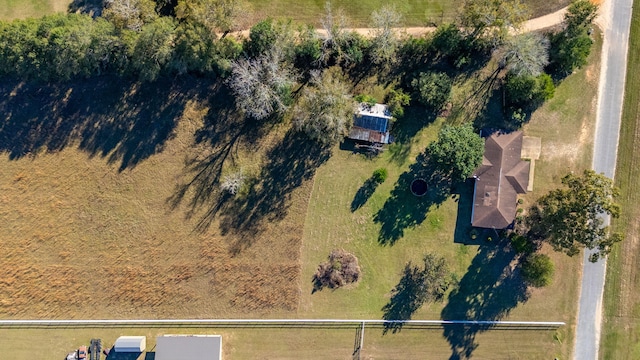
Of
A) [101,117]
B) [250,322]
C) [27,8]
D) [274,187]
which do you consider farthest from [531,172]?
[27,8]

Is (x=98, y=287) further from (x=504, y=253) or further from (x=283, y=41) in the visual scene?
(x=504, y=253)

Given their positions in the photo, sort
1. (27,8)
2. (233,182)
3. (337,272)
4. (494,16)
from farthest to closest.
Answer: (27,8)
(337,272)
(233,182)
(494,16)

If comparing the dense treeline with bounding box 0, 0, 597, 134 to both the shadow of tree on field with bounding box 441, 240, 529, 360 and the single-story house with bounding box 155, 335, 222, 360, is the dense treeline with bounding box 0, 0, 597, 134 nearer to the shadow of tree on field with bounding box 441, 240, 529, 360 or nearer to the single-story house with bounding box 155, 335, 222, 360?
the shadow of tree on field with bounding box 441, 240, 529, 360

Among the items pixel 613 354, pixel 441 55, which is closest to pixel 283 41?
pixel 441 55

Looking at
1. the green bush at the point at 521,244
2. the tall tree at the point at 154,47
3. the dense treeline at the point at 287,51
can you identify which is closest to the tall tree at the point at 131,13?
the dense treeline at the point at 287,51

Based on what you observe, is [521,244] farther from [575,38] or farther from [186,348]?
[186,348]

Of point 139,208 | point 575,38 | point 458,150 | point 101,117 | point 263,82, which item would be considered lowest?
point 139,208

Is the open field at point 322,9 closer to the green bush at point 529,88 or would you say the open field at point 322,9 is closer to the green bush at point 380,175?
the green bush at point 529,88
